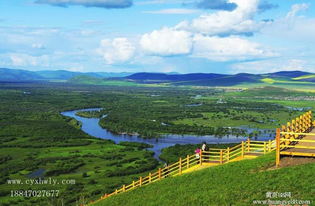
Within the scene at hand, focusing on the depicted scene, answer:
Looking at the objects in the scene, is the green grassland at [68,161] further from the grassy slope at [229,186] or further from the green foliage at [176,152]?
the grassy slope at [229,186]

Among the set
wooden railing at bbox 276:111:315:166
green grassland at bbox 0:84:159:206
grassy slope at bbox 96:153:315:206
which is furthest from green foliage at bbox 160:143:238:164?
grassy slope at bbox 96:153:315:206

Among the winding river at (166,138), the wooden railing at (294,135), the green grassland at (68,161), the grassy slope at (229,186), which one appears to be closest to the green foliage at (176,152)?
the green grassland at (68,161)

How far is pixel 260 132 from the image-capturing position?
A: 151250mm

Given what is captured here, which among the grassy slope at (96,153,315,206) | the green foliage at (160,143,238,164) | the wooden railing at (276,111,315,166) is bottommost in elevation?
the green foliage at (160,143,238,164)

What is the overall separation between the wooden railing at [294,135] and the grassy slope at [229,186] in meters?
1.61

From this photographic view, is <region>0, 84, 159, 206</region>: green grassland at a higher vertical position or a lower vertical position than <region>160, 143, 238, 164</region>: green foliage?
lower

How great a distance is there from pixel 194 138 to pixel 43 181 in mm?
69893

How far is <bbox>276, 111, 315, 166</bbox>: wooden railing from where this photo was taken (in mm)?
28719

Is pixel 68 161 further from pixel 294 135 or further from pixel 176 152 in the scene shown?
pixel 294 135

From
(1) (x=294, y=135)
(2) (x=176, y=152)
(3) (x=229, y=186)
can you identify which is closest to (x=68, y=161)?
(2) (x=176, y=152)

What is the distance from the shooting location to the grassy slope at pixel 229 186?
25.0 meters

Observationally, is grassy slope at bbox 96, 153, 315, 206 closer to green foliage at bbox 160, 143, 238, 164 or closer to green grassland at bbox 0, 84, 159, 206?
green grassland at bbox 0, 84, 159, 206

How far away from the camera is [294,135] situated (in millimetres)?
35188

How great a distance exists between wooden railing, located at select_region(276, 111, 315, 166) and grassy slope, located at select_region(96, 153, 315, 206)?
1605 mm
